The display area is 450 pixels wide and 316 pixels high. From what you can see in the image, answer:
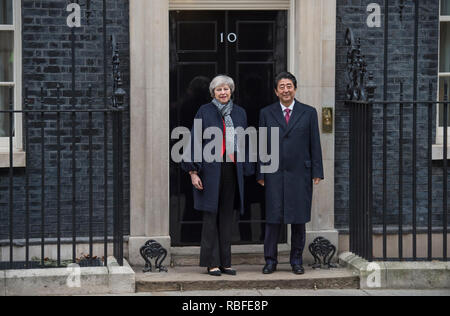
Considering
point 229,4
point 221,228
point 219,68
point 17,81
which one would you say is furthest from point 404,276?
point 17,81

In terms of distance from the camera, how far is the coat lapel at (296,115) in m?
8.62

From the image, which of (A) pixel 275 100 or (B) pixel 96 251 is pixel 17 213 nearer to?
(B) pixel 96 251

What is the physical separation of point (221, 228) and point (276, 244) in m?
0.53

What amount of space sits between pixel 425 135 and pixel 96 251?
3.41 metres

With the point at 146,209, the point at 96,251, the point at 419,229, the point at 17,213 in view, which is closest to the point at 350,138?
the point at 419,229

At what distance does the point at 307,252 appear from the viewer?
30.6ft

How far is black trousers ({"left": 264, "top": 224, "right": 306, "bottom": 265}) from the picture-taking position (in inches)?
343

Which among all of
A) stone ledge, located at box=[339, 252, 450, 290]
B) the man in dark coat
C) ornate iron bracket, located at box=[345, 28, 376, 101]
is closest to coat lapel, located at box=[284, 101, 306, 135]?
the man in dark coat

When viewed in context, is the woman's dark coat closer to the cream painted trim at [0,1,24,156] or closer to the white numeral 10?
the white numeral 10

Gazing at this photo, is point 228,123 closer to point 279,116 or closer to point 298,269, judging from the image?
point 279,116

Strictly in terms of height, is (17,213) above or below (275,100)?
below

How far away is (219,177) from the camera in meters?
8.54

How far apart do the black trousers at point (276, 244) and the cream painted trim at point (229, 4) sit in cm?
221

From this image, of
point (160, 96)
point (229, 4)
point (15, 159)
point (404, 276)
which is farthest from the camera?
point (229, 4)
